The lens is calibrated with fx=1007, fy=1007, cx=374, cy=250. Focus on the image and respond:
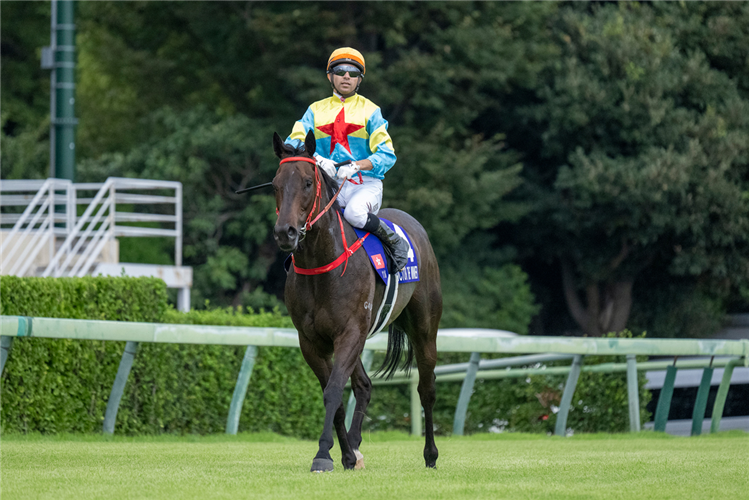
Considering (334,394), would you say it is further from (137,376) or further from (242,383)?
(137,376)

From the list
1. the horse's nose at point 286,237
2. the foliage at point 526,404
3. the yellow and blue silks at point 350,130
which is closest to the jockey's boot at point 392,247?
the yellow and blue silks at point 350,130

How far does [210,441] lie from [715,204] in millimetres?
16731

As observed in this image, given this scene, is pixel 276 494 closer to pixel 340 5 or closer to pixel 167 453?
pixel 167 453

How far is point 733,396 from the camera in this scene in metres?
13.7

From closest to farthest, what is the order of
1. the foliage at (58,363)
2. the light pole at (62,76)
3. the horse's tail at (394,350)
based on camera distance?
the horse's tail at (394,350), the foliage at (58,363), the light pole at (62,76)

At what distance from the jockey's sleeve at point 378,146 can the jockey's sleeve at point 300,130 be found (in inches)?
15.0

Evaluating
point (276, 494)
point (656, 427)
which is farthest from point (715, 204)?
point (276, 494)

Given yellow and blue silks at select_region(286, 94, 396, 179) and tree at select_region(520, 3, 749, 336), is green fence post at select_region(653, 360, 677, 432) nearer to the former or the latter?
A: yellow and blue silks at select_region(286, 94, 396, 179)

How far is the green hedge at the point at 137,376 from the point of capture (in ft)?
28.6

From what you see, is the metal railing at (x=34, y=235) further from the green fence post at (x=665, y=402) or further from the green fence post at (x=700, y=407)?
the green fence post at (x=700, y=407)

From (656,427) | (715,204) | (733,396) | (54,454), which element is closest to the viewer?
(54,454)

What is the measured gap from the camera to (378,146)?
6391 millimetres

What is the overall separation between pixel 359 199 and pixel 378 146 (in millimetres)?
359

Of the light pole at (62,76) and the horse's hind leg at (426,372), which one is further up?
the light pole at (62,76)
